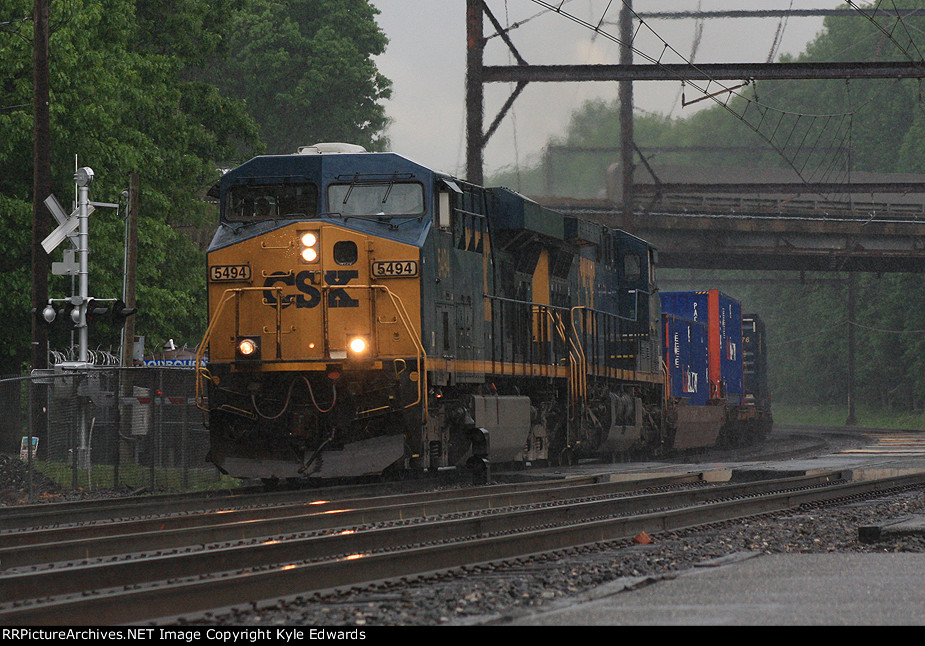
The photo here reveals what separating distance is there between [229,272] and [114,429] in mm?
4252

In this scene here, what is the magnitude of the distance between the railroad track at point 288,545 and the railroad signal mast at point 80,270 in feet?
27.8

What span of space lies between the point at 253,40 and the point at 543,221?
37.0m

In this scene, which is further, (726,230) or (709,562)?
(726,230)

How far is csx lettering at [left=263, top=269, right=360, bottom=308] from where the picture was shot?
1481cm

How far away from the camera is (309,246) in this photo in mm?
14867

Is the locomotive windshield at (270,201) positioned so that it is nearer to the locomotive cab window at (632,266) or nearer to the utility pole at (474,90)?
the locomotive cab window at (632,266)

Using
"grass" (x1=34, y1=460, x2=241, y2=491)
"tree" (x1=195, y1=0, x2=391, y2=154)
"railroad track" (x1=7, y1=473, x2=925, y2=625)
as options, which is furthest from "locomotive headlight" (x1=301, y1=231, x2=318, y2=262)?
"tree" (x1=195, y1=0, x2=391, y2=154)

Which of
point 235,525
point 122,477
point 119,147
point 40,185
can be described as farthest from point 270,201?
point 119,147

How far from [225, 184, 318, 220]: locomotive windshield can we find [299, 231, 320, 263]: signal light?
18.7 inches

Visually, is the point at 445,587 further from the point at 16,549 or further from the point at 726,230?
the point at 726,230

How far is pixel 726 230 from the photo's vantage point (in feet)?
168

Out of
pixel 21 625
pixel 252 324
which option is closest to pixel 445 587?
pixel 21 625

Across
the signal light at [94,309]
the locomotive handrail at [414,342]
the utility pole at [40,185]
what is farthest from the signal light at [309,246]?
the utility pole at [40,185]

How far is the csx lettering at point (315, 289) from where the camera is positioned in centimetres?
1481
